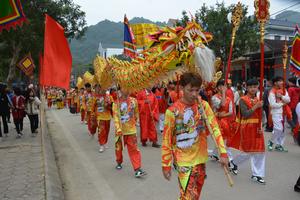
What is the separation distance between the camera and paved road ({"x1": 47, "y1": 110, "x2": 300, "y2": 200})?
466cm

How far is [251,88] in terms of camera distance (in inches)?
196

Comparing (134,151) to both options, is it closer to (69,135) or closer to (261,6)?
(261,6)

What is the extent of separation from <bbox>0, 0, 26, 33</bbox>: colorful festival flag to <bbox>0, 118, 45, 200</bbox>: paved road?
2.73 m

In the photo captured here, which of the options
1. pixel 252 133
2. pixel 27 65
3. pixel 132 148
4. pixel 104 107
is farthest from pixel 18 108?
pixel 252 133

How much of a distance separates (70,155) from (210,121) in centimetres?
539

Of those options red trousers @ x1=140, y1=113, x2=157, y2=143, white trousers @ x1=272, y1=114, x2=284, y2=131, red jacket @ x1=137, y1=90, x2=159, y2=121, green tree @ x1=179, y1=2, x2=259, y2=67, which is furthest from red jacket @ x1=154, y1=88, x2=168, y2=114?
green tree @ x1=179, y1=2, x2=259, y2=67

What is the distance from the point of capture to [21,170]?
5816 millimetres

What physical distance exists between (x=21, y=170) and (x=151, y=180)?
241cm

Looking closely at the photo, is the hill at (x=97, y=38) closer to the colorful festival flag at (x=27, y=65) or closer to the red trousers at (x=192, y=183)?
the colorful festival flag at (x=27, y=65)

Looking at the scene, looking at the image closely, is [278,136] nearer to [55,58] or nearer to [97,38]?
[55,58]

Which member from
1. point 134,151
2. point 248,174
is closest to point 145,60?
point 134,151

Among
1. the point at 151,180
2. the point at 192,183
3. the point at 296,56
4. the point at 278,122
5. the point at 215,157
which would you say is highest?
the point at 296,56

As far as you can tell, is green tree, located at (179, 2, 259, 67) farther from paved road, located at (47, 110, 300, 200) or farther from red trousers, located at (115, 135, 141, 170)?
red trousers, located at (115, 135, 141, 170)

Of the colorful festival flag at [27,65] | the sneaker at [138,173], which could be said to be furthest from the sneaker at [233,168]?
the colorful festival flag at [27,65]
